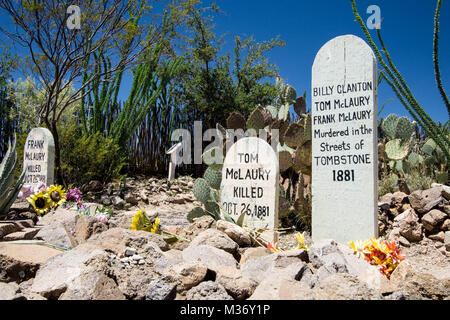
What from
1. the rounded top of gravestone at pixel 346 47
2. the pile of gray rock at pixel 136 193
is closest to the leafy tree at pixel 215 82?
the pile of gray rock at pixel 136 193

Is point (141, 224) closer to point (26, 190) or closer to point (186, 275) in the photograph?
point (186, 275)

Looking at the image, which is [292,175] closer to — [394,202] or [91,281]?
[394,202]

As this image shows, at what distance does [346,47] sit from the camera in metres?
3.43

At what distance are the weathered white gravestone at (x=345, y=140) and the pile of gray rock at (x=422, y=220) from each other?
3.28 ft

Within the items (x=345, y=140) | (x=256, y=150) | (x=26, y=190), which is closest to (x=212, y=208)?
(x=256, y=150)

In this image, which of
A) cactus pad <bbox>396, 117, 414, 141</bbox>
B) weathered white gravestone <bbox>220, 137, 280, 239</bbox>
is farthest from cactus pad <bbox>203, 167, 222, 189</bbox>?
cactus pad <bbox>396, 117, 414, 141</bbox>

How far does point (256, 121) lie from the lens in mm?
5234

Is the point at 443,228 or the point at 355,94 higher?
the point at 355,94

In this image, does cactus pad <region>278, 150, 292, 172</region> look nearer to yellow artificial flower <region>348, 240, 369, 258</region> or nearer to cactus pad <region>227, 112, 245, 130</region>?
cactus pad <region>227, 112, 245, 130</region>

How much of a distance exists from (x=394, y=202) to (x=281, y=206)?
51.5 inches

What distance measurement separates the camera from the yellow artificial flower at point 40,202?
4.51 meters

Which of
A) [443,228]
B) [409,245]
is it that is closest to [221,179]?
[409,245]

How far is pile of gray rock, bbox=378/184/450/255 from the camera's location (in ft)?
13.1

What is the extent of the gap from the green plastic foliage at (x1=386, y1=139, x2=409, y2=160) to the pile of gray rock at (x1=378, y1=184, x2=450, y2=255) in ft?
3.78
